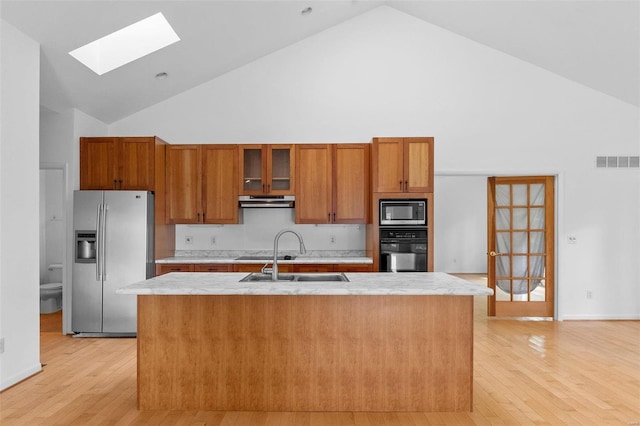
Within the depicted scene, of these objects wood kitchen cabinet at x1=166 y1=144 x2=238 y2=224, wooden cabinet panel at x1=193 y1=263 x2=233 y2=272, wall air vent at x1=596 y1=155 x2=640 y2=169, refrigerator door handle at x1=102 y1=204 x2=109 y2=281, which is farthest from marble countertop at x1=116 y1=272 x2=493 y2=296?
wall air vent at x1=596 y1=155 x2=640 y2=169

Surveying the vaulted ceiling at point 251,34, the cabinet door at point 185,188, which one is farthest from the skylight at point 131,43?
the cabinet door at point 185,188

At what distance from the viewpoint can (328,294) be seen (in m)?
2.71

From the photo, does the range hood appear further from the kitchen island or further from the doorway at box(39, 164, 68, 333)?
the doorway at box(39, 164, 68, 333)

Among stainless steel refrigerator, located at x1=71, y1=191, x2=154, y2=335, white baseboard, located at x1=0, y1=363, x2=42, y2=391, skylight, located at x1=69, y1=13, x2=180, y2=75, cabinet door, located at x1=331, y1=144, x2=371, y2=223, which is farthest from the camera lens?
cabinet door, located at x1=331, y1=144, x2=371, y2=223

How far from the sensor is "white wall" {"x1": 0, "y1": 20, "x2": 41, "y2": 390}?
3.29 m

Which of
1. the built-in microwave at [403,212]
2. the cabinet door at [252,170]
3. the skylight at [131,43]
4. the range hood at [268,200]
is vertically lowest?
the built-in microwave at [403,212]

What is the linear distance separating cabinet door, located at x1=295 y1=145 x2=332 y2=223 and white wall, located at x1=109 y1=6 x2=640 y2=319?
0.53m

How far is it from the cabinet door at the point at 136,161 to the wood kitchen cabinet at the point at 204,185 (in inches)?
10.8

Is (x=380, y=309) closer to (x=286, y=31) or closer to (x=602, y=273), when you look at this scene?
(x=286, y=31)

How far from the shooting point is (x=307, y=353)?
9.39 feet

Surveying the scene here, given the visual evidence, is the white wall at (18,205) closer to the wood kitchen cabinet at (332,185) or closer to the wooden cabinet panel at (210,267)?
the wooden cabinet panel at (210,267)

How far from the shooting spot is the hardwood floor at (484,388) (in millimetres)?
2754

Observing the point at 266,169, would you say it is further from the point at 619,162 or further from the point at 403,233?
the point at 619,162

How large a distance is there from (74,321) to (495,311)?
5188mm
